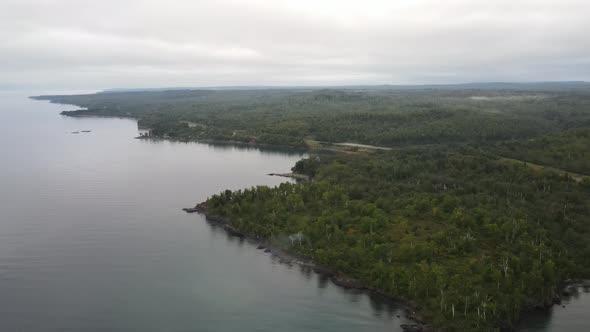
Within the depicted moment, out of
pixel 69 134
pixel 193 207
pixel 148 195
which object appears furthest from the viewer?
pixel 69 134

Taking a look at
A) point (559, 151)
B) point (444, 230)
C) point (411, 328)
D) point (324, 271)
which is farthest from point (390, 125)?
point (411, 328)

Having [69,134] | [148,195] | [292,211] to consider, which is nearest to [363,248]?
[292,211]

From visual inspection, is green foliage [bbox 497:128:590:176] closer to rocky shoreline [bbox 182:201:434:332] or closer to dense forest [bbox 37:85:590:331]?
dense forest [bbox 37:85:590:331]

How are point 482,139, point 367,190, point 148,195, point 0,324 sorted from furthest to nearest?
point 482,139 → point 148,195 → point 367,190 → point 0,324

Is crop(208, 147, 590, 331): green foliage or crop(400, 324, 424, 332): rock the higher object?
crop(208, 147, 590, 331): green foliage

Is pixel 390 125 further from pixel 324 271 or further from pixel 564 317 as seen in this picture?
pixel 564 317

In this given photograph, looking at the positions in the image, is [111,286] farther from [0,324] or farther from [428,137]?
[428,137]

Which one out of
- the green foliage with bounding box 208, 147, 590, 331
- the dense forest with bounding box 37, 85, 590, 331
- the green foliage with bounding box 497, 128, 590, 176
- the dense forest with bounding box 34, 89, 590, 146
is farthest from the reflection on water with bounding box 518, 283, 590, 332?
the dense forest with bounding box 34, 89, 590, 146
